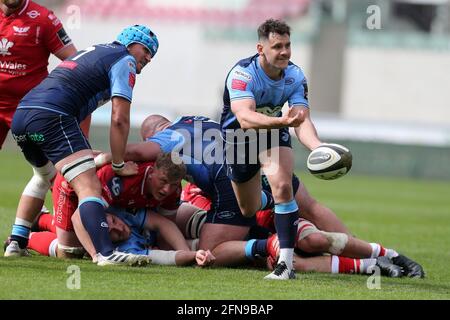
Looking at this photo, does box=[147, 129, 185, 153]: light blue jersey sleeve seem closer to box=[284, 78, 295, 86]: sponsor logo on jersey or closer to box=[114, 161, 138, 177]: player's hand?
box=[114, 161, 138, 177]: player's hand

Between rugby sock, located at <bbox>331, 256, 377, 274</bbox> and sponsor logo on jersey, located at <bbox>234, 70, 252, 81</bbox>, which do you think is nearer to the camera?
sponsor logo on jersey, located at <bbox>234, 70, 252, 81</bbox>

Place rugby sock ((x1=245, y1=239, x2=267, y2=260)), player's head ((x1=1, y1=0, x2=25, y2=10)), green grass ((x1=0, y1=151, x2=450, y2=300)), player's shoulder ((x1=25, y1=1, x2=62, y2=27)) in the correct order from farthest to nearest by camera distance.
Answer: player's shoulder ((x1=25, y1=1, x2=62, y2=27)) → player's head ((x1=1, y1=0, x2=25, y2=10)) → rugby sock ((x1=245, y1=239, x2=267, y2=260)) → green grass ((x1=0, y1=151, x2=450, y2=300))

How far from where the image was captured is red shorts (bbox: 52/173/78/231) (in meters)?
8.54

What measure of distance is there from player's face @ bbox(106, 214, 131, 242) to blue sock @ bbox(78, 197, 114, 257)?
403 millimetres

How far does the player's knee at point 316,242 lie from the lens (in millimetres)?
8398

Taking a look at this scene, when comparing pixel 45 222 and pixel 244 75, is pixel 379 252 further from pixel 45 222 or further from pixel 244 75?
pixel 45 222

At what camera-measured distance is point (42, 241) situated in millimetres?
9000

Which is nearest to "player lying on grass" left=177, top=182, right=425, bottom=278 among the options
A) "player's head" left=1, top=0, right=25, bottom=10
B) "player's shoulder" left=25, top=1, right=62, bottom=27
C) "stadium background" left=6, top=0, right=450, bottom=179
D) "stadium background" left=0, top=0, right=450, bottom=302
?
"player's shoulder" left=25, top=1, right=62, bottom=27

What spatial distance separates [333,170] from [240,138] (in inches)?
40.6

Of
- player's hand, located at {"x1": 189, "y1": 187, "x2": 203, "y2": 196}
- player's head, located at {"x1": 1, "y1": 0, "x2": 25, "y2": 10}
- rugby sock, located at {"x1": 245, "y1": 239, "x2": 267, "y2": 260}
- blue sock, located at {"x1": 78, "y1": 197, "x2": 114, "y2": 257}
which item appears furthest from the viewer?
player's hand, located at {"x1": 189, "y1": 187, "x2": 203, "y2": 196}

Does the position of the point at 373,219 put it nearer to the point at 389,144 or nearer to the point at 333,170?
the point at 333,170

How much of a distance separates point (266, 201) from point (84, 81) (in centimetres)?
190

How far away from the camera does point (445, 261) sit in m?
10.2

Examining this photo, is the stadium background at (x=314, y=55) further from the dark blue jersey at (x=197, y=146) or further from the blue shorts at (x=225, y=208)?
the blue shorts at (x=225, y=208)
